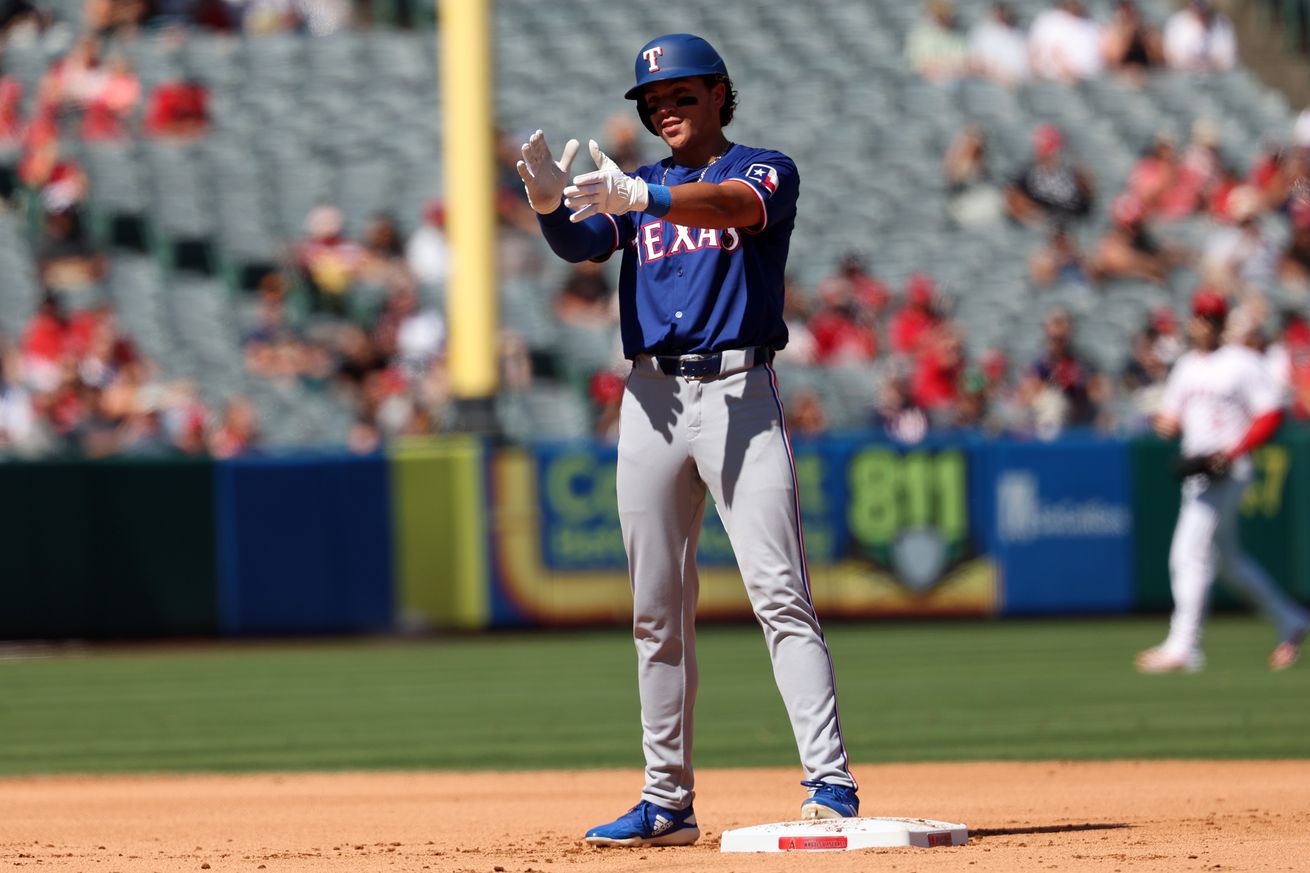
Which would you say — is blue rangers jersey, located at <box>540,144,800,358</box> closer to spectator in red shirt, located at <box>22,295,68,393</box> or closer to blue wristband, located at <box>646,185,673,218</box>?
blue wristband, located at <box>646,185,673,218</box>

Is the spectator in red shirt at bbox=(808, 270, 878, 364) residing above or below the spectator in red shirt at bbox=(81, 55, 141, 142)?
below

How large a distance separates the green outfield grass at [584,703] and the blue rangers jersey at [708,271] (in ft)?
9.99

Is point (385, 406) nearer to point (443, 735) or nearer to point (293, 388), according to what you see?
point (293, 388)

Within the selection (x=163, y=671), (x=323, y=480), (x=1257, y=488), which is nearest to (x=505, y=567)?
(x=323, y=480)

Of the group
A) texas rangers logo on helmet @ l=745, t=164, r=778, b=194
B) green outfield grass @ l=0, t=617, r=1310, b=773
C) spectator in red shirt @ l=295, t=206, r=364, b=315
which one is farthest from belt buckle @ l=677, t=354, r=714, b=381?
spectator in red shirt @ l=295, t=206, r=364, b=315

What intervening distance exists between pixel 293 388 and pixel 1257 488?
7323mm

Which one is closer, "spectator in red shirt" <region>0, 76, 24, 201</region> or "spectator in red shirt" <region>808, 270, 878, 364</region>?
"spectator in red shirt" <region>808, 270, 878, 364</region>

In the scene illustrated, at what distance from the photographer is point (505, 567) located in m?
15.1

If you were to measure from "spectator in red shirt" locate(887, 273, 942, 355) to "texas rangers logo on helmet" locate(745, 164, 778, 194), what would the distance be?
11.8 metres

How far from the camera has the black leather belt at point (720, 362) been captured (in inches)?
218

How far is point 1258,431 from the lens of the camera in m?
11.5

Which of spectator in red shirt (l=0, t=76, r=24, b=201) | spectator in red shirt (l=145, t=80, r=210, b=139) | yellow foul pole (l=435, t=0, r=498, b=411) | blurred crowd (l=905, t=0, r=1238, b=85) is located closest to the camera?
yellow foul pole (l=435, t=0, r=498, b=411)

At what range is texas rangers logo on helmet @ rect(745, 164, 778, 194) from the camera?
5430mm

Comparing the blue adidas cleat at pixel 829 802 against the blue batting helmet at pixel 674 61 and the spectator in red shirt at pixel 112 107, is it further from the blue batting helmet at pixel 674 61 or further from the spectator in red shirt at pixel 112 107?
the spectator in red shirt at pixel 112 107
